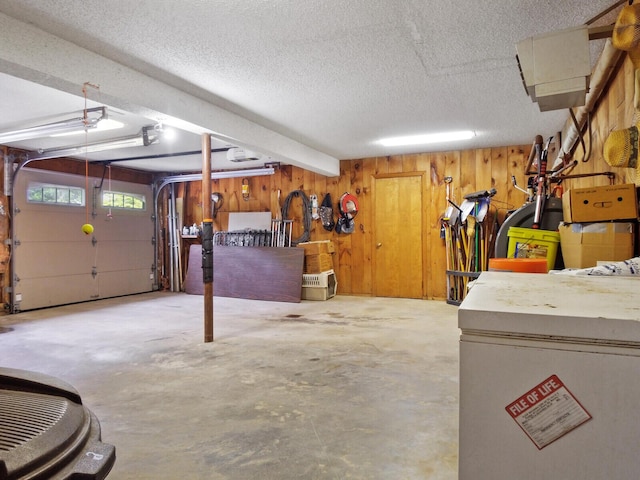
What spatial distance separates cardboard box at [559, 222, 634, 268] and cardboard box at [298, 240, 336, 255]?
4.27 metres

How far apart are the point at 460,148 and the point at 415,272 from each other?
6.48 ft

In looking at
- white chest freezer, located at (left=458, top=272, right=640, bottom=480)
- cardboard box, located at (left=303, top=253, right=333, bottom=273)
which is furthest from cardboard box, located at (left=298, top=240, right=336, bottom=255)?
white chest freezer, located at (left=458, top=272, right=640, bottom=480)

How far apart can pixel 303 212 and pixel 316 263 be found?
1.11 metres

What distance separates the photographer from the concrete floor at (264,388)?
1839 millimetres

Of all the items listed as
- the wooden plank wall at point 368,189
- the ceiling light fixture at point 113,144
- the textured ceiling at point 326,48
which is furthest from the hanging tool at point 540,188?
the ceiling light fixture at point 113,144

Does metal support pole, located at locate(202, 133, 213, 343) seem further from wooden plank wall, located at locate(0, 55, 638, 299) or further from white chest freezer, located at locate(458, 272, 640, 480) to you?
white chest freezer, located at locate(458, 272, 640, 480)

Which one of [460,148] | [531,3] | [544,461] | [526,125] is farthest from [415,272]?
[544,461]

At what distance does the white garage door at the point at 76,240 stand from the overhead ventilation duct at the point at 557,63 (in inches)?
249

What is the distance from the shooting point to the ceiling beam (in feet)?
7.39

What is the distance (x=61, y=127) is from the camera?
3.94 metres

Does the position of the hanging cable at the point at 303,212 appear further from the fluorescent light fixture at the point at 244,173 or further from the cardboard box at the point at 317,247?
the fluorescent light fixture at the point at 244,173

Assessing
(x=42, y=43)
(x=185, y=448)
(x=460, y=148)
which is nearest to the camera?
(x=185, y=448)

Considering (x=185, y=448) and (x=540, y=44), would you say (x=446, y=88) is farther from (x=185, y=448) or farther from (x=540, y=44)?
(x=185, y=448)

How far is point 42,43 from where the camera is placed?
2.35 meters
